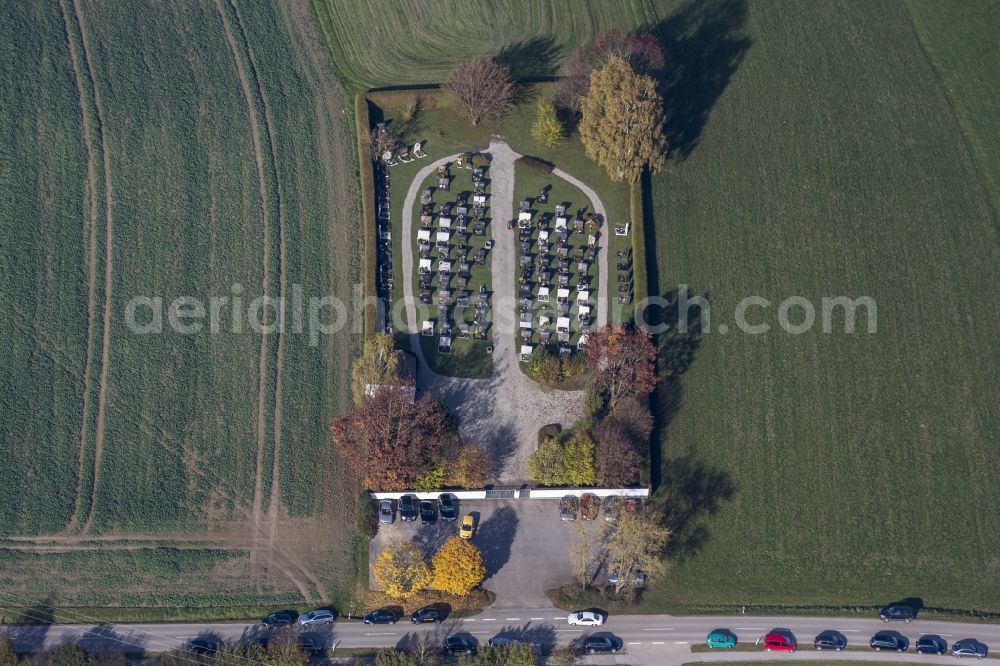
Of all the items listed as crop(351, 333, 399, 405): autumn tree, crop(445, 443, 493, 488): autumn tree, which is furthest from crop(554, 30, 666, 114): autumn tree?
crop(445, 443, 493, 488): autumn tree

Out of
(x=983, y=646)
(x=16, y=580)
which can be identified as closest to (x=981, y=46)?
(x=983, y=646)


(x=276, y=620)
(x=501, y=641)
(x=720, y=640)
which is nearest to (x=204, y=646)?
(x=276, y=620)

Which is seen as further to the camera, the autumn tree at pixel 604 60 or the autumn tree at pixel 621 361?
the autumn tree at pixel 604 60

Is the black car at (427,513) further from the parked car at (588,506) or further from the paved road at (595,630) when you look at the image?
the parked car at (588,506)

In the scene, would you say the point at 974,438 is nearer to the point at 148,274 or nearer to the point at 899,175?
the point at 899,175

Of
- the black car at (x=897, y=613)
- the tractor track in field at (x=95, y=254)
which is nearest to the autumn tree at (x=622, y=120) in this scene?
the black car at (x=897, y=613)

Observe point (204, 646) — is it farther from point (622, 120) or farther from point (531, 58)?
point (531, 58)
